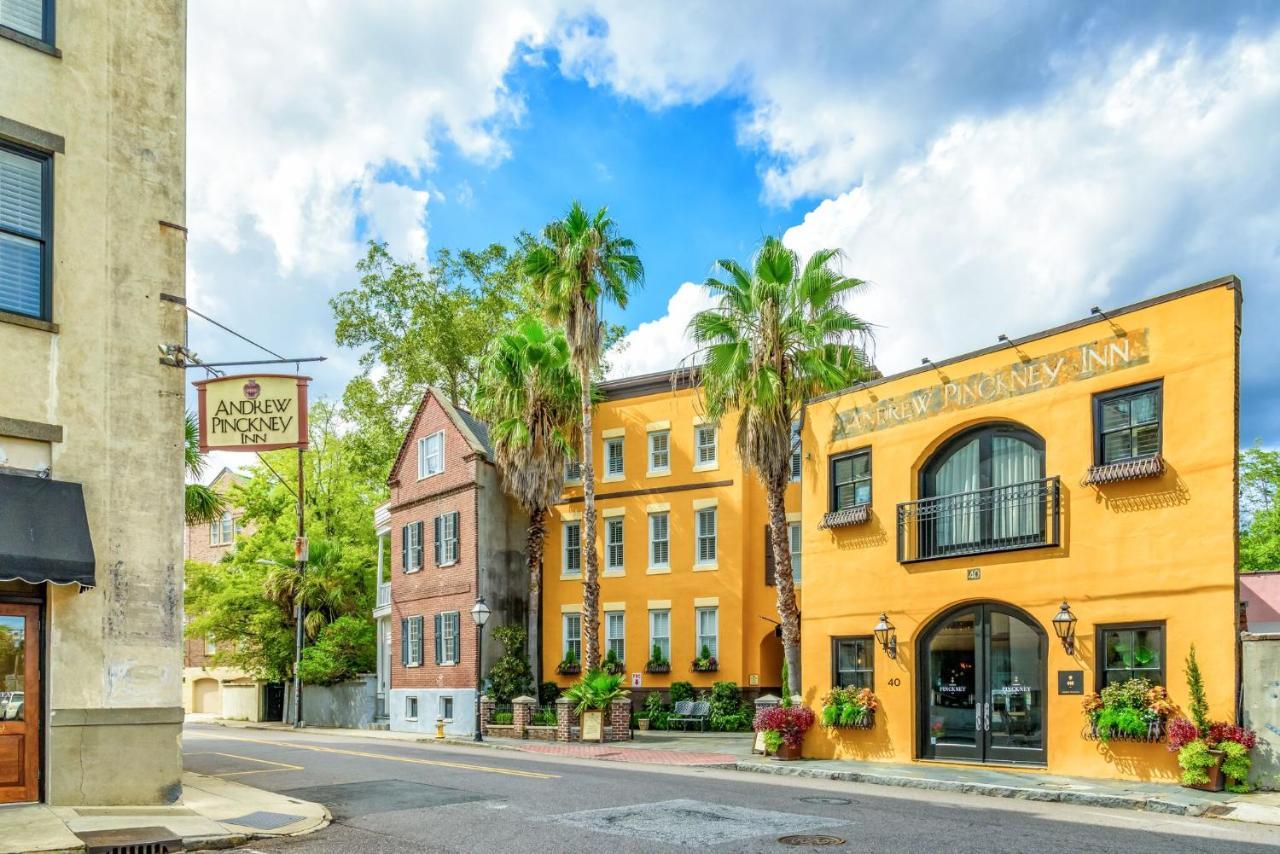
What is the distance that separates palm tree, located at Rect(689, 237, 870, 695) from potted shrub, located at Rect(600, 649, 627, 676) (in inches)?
362

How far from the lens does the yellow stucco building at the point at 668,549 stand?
3356 centimetres

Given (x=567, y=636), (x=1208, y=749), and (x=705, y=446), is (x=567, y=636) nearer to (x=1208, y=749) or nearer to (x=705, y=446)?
(x=705, y=446)

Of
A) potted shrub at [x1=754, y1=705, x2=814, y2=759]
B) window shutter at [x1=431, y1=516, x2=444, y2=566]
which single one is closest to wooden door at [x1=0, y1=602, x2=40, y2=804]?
potted shrub at [x1=754, y1=705, x2=814, y2=759]

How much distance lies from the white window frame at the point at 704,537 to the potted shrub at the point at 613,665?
3.83m

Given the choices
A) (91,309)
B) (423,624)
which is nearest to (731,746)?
(423,624)

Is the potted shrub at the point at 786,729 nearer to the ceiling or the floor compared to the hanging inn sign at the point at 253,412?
nearer to the floor

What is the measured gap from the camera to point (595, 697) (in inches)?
1145

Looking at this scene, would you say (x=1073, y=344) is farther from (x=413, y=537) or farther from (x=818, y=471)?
(x=413, y=537)

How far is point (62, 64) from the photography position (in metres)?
13.8

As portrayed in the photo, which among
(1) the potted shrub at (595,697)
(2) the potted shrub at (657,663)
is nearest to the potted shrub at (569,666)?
(2) the potted shrub at (657,663)

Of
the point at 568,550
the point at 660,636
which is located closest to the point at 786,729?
the point at 660,636

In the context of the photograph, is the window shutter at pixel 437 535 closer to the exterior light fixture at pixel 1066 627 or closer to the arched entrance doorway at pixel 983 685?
the arched entrance doorway at pixel 983 685

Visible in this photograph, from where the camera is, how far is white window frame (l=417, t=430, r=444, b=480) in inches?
1499

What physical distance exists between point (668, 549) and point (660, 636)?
8.61 ft
